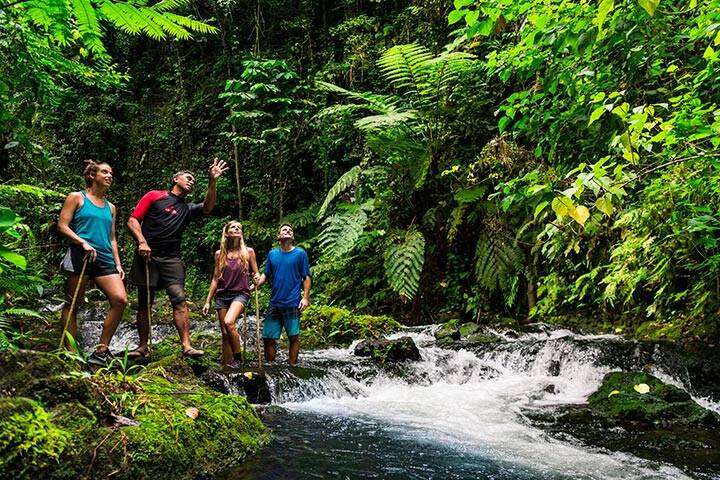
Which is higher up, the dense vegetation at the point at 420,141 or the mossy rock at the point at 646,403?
the dense vegetation at the point at 420,141

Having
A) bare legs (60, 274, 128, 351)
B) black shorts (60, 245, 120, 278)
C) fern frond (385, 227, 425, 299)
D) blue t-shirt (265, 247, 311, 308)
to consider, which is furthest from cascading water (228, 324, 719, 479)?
black shorts (60, 245, 120, 278)

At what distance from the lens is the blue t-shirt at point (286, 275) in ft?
→ 20.1

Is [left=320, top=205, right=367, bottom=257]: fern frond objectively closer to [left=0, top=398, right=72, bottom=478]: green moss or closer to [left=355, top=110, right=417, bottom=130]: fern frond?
[left=355, top=110, right=417, bottom=130]: fern frond

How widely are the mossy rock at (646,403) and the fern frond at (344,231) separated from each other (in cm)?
565

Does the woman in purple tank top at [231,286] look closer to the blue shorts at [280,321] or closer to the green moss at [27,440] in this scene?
the blue shorts at [280,321]

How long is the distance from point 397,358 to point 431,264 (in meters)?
3.85

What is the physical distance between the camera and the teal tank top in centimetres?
430

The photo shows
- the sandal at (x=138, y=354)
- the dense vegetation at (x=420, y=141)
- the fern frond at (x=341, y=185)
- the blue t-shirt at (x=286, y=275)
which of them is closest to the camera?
the dense vegetation at (x=420, y=141)

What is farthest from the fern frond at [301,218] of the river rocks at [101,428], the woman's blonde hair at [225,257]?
the river rocks at [101,428]

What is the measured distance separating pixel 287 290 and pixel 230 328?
85 cm

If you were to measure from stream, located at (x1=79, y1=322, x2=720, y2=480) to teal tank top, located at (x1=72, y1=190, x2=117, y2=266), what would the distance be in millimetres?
1594

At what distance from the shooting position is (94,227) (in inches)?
171

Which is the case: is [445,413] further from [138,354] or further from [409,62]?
[409,62]

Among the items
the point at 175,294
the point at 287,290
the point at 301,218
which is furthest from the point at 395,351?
the point at 301,218
